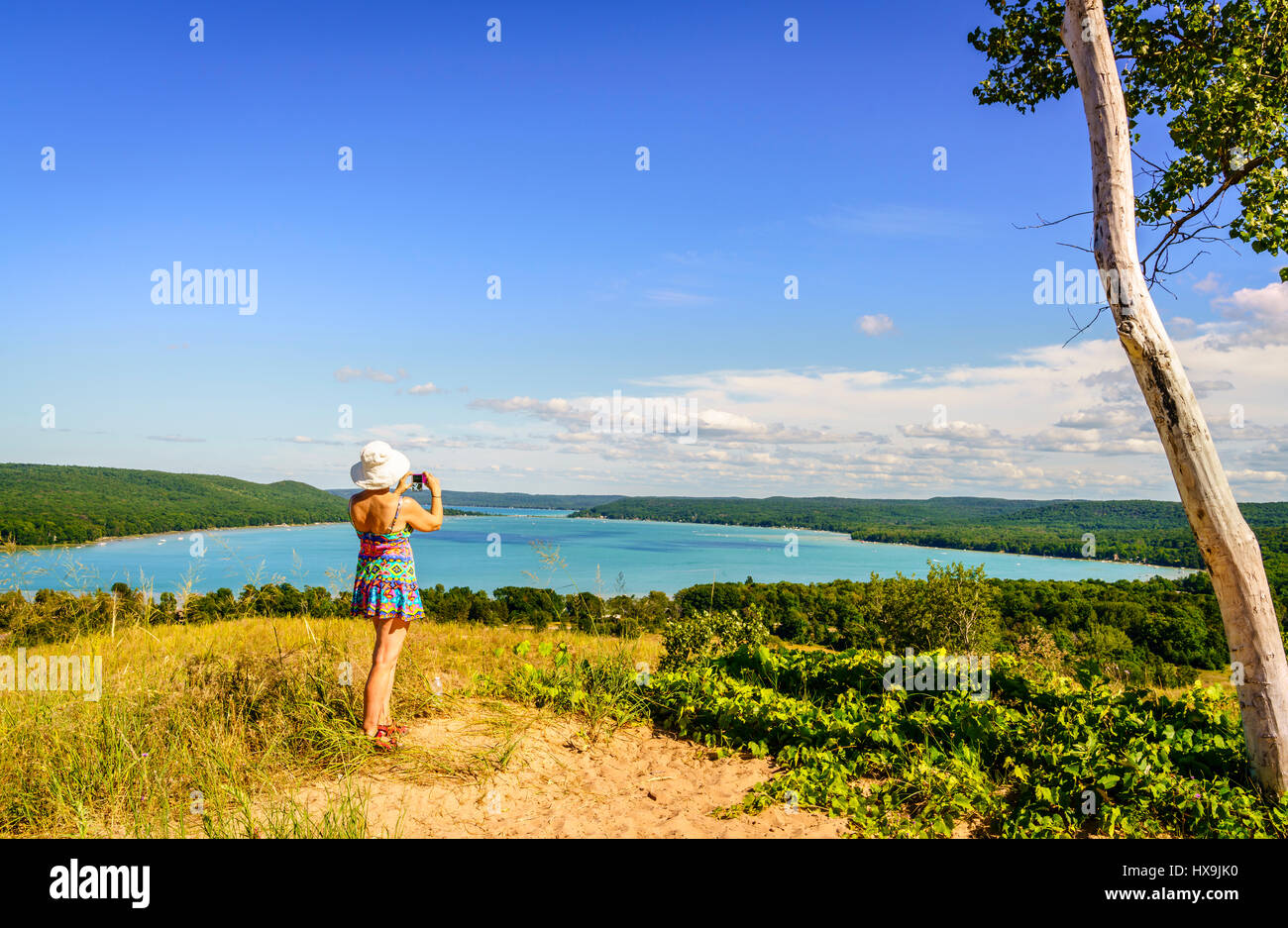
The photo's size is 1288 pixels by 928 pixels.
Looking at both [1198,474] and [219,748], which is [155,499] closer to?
[219,748]

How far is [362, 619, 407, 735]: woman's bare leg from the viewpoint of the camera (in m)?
4.67

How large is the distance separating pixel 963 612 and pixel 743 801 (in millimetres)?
27756

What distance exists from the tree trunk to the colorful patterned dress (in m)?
5.04

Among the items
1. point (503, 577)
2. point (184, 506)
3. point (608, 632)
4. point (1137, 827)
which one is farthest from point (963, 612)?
point (184, 506)

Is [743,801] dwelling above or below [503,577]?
above

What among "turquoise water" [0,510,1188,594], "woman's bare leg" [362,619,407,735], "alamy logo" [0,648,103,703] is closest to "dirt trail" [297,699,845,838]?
"woman's bare leg" [362,619,407,735]

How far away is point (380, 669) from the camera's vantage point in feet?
15.5

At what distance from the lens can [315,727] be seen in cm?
462
